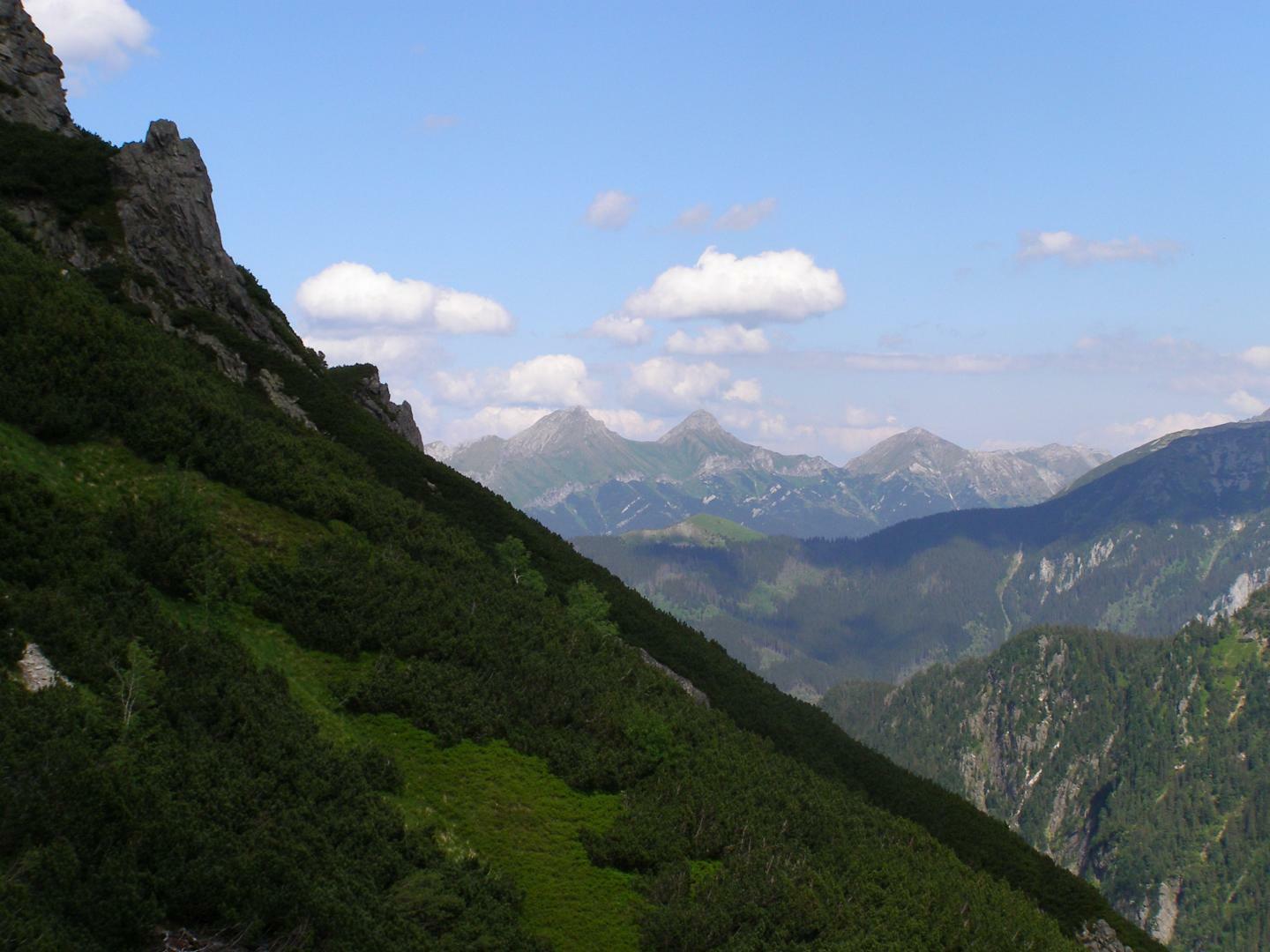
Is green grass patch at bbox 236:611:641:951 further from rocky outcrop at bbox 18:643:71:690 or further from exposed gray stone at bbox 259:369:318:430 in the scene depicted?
exposed gray stone at bbox 259:369:318:430

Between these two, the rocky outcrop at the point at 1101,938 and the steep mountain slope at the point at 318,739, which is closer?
the steep mountain slope at the point at 318,739

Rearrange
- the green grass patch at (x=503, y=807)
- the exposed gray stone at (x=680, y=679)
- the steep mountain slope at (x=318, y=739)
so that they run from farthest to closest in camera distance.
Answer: the exposed gray stone at (x=680, y=679) < the green grass patch at (x=503, y=807) < the steep mountain slope at (x=318, y=739)

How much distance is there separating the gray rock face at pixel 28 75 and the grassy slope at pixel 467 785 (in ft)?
229

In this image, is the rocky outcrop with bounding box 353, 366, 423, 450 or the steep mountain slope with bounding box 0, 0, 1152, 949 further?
the rocky outcrop with bounding box 353, 366, 423, 450

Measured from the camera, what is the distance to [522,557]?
69.6 m

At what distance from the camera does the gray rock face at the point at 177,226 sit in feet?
260

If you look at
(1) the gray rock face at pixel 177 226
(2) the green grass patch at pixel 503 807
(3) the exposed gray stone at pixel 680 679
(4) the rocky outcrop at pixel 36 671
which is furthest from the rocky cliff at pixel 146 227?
(4) the rocky outcrop at pixel 36 671

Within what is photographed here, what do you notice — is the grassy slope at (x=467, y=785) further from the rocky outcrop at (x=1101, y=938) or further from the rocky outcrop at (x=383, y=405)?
the rocky outcrop at (x=383, y=405)

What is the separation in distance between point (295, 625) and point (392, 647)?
159 inches

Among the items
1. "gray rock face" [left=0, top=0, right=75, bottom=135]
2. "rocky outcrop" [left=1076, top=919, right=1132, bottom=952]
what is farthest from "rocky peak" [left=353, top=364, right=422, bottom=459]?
"rocky outcrop" [left=1076, top=919, right=1132, bottom=952]

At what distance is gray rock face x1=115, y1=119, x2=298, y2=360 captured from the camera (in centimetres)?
7925

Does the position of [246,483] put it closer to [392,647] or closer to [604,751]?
[392,647]

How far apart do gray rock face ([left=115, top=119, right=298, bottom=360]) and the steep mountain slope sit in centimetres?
1436

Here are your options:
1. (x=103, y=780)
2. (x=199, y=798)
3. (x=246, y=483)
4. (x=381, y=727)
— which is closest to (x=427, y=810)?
(x=381, y=727)
